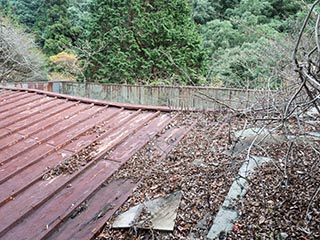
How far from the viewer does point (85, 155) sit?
299cm

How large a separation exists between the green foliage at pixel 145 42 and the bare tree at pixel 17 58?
2.75 metres

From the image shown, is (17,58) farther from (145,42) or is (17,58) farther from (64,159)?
(64,159)

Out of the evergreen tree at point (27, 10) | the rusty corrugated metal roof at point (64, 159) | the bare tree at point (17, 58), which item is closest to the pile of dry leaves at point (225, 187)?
the rusty corrugated metal roof at point (64, 159)

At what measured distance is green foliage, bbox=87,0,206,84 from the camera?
11336 mm

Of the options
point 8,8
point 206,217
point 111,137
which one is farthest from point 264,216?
point 8,8

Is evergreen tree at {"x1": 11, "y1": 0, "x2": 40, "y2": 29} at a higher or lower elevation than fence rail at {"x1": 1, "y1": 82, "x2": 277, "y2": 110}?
higher

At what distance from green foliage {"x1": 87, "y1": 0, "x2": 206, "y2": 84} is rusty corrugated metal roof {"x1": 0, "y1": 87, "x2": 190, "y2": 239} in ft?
22.5

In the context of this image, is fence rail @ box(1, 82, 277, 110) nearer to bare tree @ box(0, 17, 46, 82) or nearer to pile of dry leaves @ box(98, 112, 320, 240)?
pile of dry leaves @ box(98, 112, 320, 240)

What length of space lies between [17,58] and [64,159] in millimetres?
10354

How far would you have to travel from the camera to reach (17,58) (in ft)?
37.8

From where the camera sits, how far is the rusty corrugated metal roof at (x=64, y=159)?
202cm

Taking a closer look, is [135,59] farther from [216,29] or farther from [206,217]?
[206,217]

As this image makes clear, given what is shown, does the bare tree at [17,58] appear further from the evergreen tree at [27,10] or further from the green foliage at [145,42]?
the evergreen tree at [27,10]

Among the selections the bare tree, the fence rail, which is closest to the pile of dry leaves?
the fence rail
